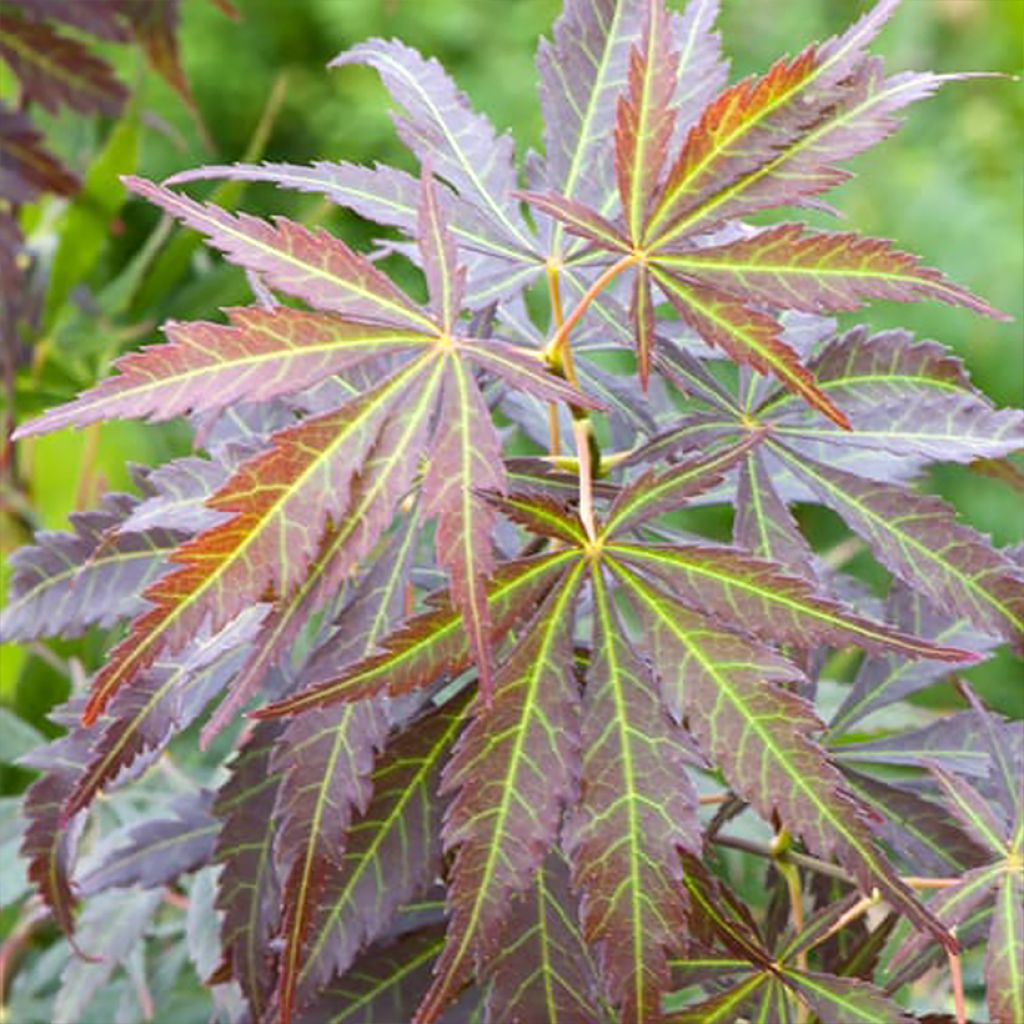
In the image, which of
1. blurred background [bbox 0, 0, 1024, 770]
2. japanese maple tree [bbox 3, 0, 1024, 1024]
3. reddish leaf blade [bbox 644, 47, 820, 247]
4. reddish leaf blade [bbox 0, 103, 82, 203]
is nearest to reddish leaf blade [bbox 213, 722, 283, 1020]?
japanese maple tree [bbox 3, 0, 1024, 1024]

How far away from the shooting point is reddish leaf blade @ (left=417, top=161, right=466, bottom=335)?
48cm

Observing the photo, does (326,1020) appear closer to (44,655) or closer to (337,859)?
(337,859)

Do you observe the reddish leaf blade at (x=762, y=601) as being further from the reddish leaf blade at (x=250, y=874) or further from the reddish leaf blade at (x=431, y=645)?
the reddish leaf blade at (x=250, y=874)

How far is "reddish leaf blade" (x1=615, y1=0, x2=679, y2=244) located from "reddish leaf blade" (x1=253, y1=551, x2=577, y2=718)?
3.7 inches

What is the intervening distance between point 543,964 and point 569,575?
0.11 metres

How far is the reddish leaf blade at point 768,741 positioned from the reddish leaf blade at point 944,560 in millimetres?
81

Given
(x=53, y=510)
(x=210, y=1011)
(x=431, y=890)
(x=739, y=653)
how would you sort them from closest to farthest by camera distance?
(x=739, y=653)
(x=431, y=890)
(x=210, y=1011)
(x=53, y=510)

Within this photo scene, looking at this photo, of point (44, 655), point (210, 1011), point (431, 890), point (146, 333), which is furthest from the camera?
point (146, 333)

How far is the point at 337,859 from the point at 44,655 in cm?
56

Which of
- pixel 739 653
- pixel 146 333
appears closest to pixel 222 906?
pixel 739 653

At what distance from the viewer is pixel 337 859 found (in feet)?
1.61

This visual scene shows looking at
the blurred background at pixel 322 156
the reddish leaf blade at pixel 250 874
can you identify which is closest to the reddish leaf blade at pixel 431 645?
the reddish leaf blade at pixel 250 874

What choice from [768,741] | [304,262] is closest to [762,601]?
[768,741]

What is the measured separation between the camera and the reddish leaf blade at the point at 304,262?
48cm
